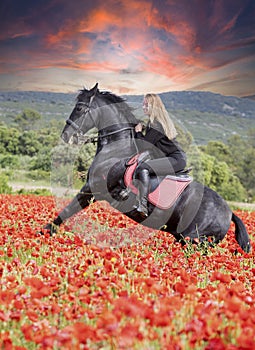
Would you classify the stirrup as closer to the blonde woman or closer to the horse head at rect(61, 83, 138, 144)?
the blonde woman

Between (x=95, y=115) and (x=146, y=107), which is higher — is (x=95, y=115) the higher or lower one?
the lower one

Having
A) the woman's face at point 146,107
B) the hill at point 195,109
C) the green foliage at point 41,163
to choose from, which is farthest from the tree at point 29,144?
the woman's face at point 146,107

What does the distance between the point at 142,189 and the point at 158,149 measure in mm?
616

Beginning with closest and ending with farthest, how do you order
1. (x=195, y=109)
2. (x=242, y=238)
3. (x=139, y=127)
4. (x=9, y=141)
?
(x=242, y=238) → (x=139, y=127) → (x=9, y=141) → (x=195, y=109)

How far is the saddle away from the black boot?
85 mm

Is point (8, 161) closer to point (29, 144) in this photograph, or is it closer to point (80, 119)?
point (29, 144)

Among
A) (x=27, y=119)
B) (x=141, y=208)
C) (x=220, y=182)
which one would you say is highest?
(x=141, y=208)

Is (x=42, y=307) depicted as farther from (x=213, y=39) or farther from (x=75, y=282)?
(x=213, y=39)

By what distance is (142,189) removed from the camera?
6867mm

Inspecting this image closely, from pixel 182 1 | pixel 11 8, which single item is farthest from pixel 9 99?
pixel 182 1

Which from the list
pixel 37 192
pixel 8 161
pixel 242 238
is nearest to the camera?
pixel 242 238

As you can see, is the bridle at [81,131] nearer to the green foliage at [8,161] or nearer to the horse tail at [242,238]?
the horse tail at [242,238]

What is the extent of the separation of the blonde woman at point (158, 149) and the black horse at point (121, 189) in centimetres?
18

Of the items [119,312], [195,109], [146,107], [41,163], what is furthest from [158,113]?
[195,109]
